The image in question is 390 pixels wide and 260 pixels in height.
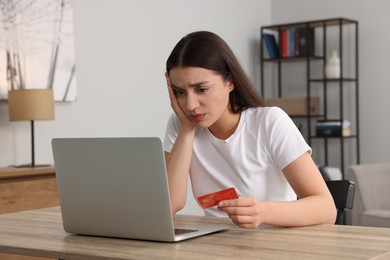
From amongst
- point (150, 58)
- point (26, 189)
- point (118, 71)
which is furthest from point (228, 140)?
point (150, 58)

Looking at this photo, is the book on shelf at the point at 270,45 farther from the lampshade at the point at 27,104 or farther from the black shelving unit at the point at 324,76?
the lampshade at the point at 27,104

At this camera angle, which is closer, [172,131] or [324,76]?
[172,131]

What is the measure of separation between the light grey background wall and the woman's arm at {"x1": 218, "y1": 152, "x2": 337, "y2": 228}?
2.77m

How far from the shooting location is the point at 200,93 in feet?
7.12

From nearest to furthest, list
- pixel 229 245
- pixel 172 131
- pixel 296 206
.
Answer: pixel 229 245 → pixel 296 206 → pixel 172 131

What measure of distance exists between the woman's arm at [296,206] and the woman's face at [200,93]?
289mm

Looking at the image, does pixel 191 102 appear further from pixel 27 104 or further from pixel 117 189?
pixel 27 104

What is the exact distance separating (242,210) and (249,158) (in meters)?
0.55

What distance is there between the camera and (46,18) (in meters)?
4.62

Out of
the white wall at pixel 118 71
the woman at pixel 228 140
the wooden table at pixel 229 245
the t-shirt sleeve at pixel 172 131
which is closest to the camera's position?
the wooden table at pixel 229 245

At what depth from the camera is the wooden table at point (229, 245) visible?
1.59 meters

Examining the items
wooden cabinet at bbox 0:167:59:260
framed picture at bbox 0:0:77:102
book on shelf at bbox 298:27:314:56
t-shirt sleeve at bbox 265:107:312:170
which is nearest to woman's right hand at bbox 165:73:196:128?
t-shirt sleeve at bbox 265:107:312:170

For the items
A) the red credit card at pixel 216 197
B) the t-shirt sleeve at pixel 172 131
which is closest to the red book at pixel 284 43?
the t-shirt sleeve at pixel 172 131

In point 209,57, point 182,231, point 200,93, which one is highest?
point 209,57
